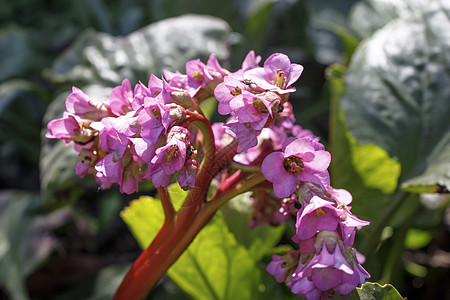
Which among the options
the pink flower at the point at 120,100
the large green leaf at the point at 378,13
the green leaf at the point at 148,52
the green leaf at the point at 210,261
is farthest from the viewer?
the large green leaf at the point at 378,13

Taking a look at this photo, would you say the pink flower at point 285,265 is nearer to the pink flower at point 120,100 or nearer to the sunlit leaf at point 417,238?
the pink flower at point 120,100

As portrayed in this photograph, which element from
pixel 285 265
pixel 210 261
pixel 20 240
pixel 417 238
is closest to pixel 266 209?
pixel 285 265

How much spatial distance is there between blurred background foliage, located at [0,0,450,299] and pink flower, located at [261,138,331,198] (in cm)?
28

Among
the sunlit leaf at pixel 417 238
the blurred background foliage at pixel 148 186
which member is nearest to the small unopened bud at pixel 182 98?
the blurred background foliage at pixel 148 186

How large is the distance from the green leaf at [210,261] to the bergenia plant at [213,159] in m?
0.23

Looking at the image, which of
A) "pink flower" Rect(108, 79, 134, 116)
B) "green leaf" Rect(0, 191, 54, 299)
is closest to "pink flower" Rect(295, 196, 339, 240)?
"pink flower" Rect(108, 79, 134, 116)

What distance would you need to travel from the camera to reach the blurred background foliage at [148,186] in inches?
42.1

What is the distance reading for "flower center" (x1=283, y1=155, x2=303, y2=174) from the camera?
0.54m

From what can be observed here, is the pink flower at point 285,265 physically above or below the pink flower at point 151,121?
below

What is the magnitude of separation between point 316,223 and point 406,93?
637 millimetres

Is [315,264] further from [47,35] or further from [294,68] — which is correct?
[47,35]

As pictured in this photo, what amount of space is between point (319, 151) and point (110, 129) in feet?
0.76

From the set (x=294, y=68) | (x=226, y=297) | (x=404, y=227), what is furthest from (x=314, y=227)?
(x=404, y=227)

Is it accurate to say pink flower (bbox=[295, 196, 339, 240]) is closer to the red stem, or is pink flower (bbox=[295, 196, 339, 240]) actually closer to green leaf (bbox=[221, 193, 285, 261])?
the red stem
